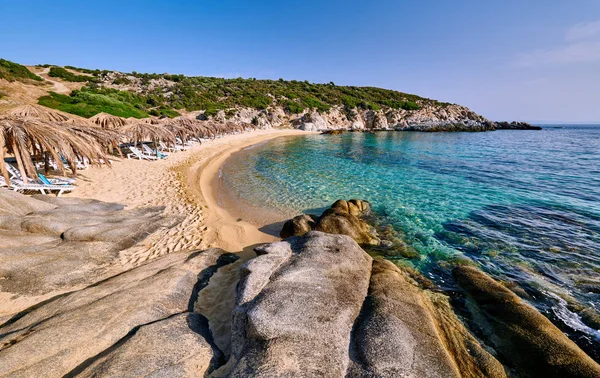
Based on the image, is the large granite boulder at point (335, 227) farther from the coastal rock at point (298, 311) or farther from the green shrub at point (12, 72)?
the green shrub at point (12, 72)

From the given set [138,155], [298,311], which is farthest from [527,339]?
[138,155]

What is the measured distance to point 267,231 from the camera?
820 cm

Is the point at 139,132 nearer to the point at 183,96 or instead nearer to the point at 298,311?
the point at 298,311

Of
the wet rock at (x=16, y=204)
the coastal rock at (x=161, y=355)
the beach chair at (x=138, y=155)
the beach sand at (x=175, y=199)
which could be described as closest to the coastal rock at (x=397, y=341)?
the coastal rock at (x=161, y=355)

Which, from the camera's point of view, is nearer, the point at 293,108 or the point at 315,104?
the point at 293,108

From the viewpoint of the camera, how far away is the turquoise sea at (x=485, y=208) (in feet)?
18.7

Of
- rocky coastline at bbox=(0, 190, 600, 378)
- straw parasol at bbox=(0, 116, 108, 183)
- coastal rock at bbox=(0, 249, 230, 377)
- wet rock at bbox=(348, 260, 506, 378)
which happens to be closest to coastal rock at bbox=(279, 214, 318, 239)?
rocky coastline at bbox=(0, 190, 600, 378)

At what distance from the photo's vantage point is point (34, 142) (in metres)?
8.09

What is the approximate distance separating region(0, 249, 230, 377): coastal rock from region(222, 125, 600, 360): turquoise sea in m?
5.58

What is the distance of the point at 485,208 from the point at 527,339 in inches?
323

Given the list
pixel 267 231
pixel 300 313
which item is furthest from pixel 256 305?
pixel 267 231

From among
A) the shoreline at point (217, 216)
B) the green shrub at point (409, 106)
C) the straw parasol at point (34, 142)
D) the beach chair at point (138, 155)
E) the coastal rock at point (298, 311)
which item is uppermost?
the green shrub at point (409, 106)

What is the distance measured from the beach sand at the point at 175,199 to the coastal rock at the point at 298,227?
617mm

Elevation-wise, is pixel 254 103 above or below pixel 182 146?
above
